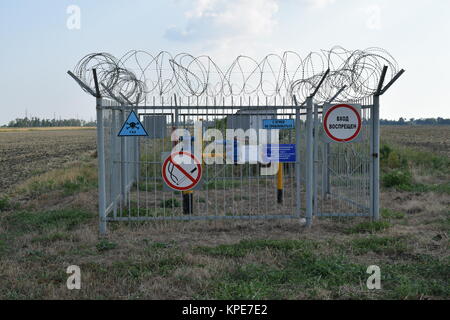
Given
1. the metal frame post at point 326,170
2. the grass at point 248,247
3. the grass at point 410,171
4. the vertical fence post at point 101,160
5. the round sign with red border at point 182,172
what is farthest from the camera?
the grass at point 410,171

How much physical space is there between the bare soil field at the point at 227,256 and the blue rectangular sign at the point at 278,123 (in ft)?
5.92

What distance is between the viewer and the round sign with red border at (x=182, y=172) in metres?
7.98

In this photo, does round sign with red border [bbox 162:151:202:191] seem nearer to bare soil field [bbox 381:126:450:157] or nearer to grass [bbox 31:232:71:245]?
grass [bbox 31:232:71:245]

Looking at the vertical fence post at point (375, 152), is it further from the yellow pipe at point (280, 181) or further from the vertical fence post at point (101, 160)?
the vertical fence post at point (101, 160)

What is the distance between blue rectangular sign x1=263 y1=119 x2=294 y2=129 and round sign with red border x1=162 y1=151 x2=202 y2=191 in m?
1.63

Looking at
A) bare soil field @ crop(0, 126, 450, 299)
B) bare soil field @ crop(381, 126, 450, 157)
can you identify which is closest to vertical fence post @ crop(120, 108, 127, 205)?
bare soil field @ crop(0, 126, 450, 299)

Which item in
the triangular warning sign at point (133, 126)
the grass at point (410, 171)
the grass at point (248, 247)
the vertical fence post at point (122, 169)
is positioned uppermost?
the triangular warning sign at point (133, 126)

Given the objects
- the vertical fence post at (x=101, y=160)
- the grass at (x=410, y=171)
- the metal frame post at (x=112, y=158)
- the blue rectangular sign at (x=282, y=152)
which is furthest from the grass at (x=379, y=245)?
the grass at (x=410, y=171)

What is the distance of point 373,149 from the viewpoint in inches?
335

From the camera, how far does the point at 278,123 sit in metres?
8.94
